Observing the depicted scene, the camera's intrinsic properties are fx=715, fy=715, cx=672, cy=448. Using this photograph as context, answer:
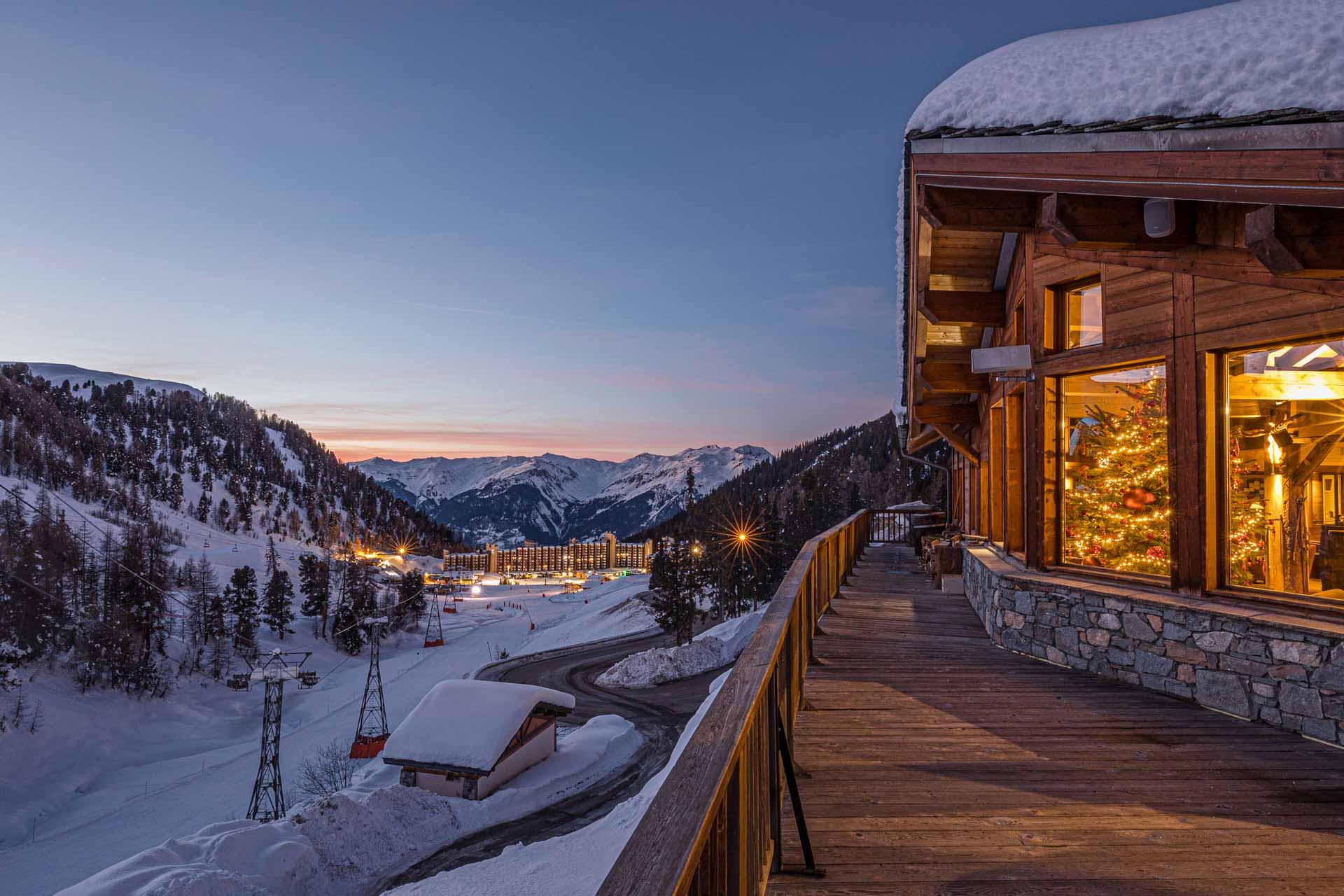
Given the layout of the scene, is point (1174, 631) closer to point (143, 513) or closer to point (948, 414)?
point (948, 414)

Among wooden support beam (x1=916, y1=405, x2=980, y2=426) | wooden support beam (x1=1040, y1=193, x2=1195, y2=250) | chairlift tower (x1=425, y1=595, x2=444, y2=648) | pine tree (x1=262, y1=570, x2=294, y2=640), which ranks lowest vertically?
chairlift tower (x1=425, y1=595, x2=444, y2=648)

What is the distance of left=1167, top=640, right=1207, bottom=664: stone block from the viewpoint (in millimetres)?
5656

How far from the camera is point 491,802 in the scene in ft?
62.4

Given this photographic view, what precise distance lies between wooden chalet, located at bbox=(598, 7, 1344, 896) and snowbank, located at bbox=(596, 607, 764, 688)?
81.5ft

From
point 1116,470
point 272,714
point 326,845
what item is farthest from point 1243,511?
point 272,714

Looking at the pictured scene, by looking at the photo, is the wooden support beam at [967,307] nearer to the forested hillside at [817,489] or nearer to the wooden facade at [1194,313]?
the wooden facade at [1194,313]

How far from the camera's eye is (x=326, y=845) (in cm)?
1628

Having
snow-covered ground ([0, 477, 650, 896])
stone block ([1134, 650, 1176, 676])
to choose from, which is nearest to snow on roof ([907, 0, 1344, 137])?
stone block ([1134, 650, 1176, 676])

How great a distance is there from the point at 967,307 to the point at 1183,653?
19.6ft

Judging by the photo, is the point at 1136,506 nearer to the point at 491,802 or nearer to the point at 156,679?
the point at 491,802

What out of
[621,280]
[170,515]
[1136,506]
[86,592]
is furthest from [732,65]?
[170,515]

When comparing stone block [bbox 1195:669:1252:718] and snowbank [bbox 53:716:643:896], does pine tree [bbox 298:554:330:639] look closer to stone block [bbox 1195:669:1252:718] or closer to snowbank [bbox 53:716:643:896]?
snowbank [bbox 53:716:643:896]

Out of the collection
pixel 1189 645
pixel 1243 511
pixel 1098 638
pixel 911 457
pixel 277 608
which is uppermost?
pixel 911 457

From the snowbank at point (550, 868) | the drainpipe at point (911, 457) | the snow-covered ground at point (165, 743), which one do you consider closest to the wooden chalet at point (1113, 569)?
the drainpipe at point (911, 457)
